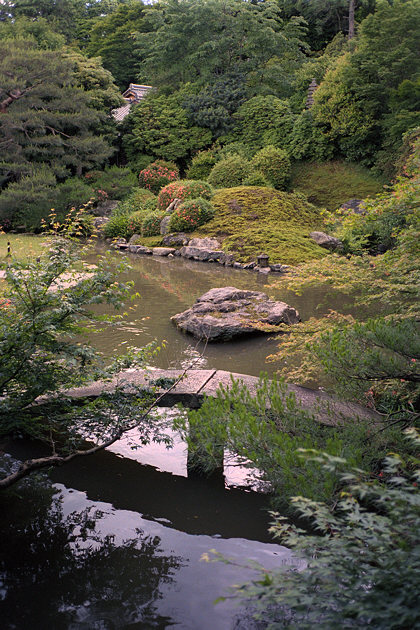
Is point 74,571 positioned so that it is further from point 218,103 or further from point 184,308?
point 218,103

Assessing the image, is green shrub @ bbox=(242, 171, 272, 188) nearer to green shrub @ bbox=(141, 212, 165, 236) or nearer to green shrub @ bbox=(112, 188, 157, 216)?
green shrub @ bbox=(112, 188, 157, 216)

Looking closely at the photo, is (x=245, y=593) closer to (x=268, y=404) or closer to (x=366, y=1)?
(x=268, y=404)

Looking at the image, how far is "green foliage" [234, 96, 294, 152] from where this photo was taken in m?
20.5

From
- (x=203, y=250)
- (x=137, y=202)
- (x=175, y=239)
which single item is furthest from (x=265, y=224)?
(x=137, y=202)

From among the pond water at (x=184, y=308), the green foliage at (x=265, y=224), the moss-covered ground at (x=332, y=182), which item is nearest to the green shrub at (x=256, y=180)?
the green foliage at (x=265, y=224)

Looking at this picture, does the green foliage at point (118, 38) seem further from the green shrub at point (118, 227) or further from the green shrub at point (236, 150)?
the green shrub at point (118, 227)

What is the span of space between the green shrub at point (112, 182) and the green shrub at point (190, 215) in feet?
19.5

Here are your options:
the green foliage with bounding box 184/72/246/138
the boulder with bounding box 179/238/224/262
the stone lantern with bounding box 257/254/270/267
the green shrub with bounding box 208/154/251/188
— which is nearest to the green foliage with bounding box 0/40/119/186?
the green foliage with bounding box 184/72/246/138

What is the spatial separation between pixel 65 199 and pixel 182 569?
17.7 m

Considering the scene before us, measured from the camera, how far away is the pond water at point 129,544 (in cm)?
239

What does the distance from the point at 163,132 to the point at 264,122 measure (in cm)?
468

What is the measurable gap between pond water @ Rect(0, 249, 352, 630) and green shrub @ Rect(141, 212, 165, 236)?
1256cm

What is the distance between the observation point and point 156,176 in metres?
20.9

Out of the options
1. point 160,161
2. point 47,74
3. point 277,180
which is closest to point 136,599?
point 277,180
